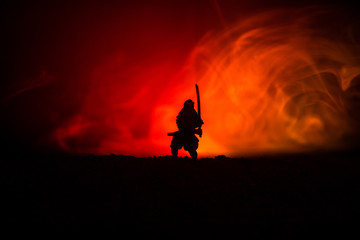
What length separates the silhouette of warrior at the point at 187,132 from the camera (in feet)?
34.9

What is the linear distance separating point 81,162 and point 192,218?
15.9ft

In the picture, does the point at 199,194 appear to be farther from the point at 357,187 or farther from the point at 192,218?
the point at 357,187

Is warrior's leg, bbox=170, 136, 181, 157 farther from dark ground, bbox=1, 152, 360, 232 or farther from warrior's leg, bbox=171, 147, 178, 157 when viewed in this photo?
dark ground, bbox=1, 152, 360, 232

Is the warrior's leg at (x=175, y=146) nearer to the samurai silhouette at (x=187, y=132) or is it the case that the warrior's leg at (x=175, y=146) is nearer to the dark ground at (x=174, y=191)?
the samurai silhouette at (x=187, y=132)

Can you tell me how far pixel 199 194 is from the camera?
6.26m

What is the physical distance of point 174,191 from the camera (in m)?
6.36

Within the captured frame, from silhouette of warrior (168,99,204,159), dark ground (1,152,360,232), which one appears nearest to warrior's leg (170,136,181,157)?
silhouette of warrior (168,99,204,159)

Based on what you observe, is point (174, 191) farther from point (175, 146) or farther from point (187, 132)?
point (187, 132)

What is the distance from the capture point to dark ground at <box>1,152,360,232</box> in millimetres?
5375

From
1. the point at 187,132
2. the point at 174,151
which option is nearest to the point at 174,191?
the point at 174,151

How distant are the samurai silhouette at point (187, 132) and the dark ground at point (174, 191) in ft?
6.91

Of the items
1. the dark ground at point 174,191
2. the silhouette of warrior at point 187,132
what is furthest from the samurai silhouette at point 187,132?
the dark ground at point 174,191

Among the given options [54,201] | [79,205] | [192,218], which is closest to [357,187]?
[192,218]

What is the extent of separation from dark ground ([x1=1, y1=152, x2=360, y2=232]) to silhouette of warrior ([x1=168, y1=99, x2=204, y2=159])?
2.11 m
